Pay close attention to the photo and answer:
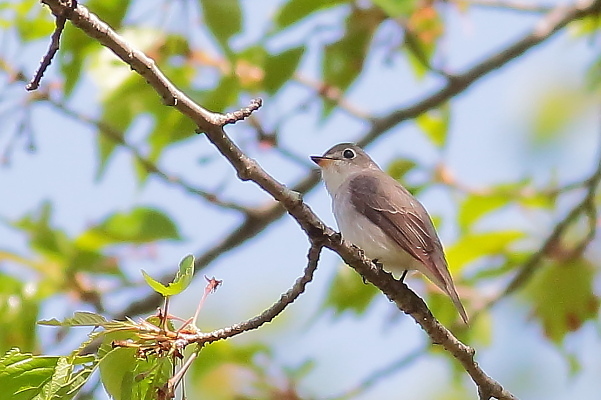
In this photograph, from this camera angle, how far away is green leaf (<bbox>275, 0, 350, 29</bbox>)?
3.95 meters

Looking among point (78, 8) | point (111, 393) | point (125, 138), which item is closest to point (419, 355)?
point (125, 138)

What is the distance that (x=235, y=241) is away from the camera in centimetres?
516

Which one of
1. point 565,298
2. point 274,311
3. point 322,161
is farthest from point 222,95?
point 565,298

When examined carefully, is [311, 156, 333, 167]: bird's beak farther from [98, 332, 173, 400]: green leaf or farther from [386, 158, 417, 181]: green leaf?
[98, 332, 173, 400]: green leaf

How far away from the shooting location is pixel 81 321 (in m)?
2.14

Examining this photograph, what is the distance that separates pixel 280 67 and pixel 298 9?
1.29 feet

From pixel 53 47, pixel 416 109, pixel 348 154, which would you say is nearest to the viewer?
pixel 53 47

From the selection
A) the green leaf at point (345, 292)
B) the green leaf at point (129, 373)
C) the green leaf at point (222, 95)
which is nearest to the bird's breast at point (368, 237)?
the green leaf at point (345, 292)

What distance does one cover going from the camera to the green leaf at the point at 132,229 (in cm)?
436

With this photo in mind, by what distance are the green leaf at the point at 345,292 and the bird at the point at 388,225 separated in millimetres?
314

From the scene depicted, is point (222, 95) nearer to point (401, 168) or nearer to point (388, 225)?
point (388, 225)

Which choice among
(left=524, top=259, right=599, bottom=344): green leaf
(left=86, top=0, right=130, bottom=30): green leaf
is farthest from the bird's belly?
(left=86, top=0, right=130, bottom=30): green leaf

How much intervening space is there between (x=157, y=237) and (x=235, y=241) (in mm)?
858

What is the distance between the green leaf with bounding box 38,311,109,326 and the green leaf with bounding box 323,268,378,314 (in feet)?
8.07
